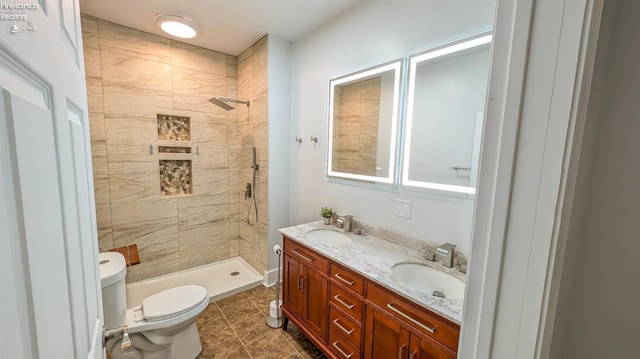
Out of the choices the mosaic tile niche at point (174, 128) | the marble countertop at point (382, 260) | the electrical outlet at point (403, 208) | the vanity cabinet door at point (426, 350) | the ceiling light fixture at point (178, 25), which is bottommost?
the vanity cabinet door at point (426, 350)

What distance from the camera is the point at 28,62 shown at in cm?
33

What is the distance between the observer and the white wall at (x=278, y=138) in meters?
2.51

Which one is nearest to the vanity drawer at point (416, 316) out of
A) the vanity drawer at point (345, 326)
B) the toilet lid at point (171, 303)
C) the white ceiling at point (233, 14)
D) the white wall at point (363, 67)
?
the vanity drawer at point (345, 326)

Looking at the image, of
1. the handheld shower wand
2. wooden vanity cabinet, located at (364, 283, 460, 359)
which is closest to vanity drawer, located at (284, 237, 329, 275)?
wooden vanity cabinet, located at (364, 283, 460, 359)

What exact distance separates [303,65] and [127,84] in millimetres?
1743

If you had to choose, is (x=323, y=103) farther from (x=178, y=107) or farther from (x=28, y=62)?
(x=28, y=62)

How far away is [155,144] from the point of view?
261 cm

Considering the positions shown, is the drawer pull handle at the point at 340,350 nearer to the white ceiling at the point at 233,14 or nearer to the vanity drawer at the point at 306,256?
the vanity drawer at the point at 306,256

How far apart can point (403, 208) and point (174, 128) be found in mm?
2583

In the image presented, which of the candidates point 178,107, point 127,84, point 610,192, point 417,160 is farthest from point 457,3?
point 127,84

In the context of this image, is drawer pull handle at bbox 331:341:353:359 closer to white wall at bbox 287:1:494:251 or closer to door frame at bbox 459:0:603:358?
white wall at bbox 287:1:494:251

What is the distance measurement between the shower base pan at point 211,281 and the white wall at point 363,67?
897 mm

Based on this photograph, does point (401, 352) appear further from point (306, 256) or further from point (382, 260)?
point (306, 256)

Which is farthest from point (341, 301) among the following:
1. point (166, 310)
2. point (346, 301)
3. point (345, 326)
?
point (166, 310)
